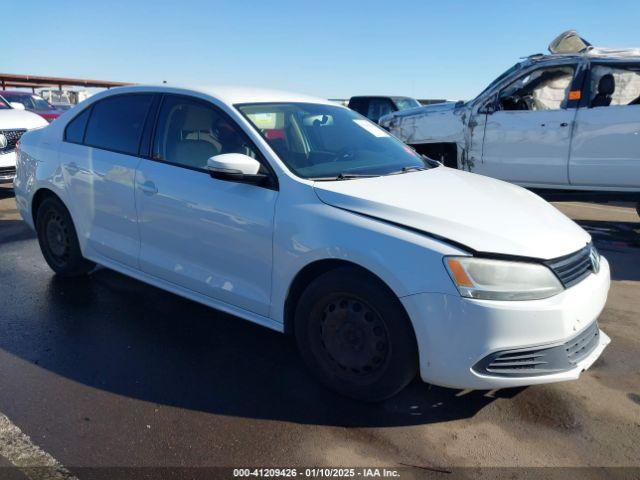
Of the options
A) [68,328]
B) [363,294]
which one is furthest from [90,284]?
[363,294]

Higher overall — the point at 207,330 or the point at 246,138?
the point at 246,138

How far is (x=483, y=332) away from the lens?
2.59 m

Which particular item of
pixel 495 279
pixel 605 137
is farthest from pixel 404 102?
pixel 495 279

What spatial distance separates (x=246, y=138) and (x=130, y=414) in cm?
169

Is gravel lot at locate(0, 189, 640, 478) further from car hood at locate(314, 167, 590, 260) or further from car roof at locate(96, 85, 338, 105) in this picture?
car roof at locate(96, 85, 338, 105)

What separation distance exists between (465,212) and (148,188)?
2093 millimetres

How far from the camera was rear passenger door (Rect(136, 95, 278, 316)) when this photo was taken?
329cm

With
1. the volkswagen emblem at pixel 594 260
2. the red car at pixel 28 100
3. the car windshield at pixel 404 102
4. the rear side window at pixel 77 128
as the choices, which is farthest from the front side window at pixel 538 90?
the red car at pixel 28 100

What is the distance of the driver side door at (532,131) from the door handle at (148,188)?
4854 millimetres

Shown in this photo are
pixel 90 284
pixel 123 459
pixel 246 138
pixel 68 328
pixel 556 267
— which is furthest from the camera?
pixel 90 284

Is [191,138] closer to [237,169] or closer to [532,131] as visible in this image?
[237,169]

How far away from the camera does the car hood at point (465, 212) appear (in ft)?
9.03

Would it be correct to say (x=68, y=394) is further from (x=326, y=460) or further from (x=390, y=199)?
(x=390, y=199)

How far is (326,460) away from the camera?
259 cm
